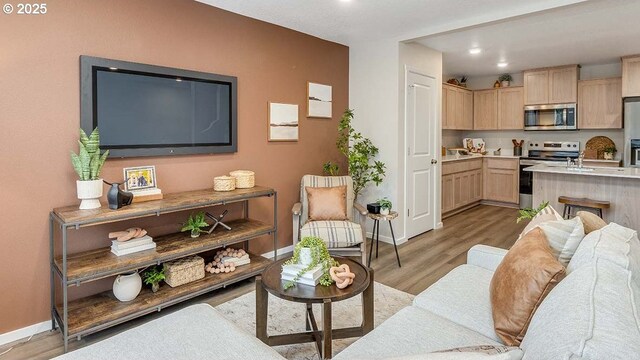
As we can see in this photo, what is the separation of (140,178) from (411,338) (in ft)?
7.40

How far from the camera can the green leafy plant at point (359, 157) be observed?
4.21 metres

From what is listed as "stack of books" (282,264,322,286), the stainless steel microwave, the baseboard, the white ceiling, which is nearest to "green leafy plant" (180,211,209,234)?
the baseboard

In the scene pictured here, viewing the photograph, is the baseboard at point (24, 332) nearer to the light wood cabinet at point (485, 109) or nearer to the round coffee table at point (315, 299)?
the round coffee table at point (315, 299)

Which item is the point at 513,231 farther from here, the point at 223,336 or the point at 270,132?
the point at 223,336

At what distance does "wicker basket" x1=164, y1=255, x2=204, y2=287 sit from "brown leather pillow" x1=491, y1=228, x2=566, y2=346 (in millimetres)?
2164

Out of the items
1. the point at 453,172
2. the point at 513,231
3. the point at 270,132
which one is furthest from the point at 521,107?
the point at 270,132

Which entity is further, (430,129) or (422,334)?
(430,129)

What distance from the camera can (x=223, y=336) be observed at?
1529mm

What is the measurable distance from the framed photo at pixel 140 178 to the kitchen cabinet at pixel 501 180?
5961mm

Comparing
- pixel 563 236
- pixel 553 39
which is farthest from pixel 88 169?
pixel 553 39

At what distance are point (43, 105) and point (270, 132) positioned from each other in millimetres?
1892

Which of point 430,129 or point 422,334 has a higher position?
point 430,129

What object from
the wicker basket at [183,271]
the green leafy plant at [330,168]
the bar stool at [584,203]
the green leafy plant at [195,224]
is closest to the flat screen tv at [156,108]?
the green leafy plant at [195,224]

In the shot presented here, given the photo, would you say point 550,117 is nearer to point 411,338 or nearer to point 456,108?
point 456,108
